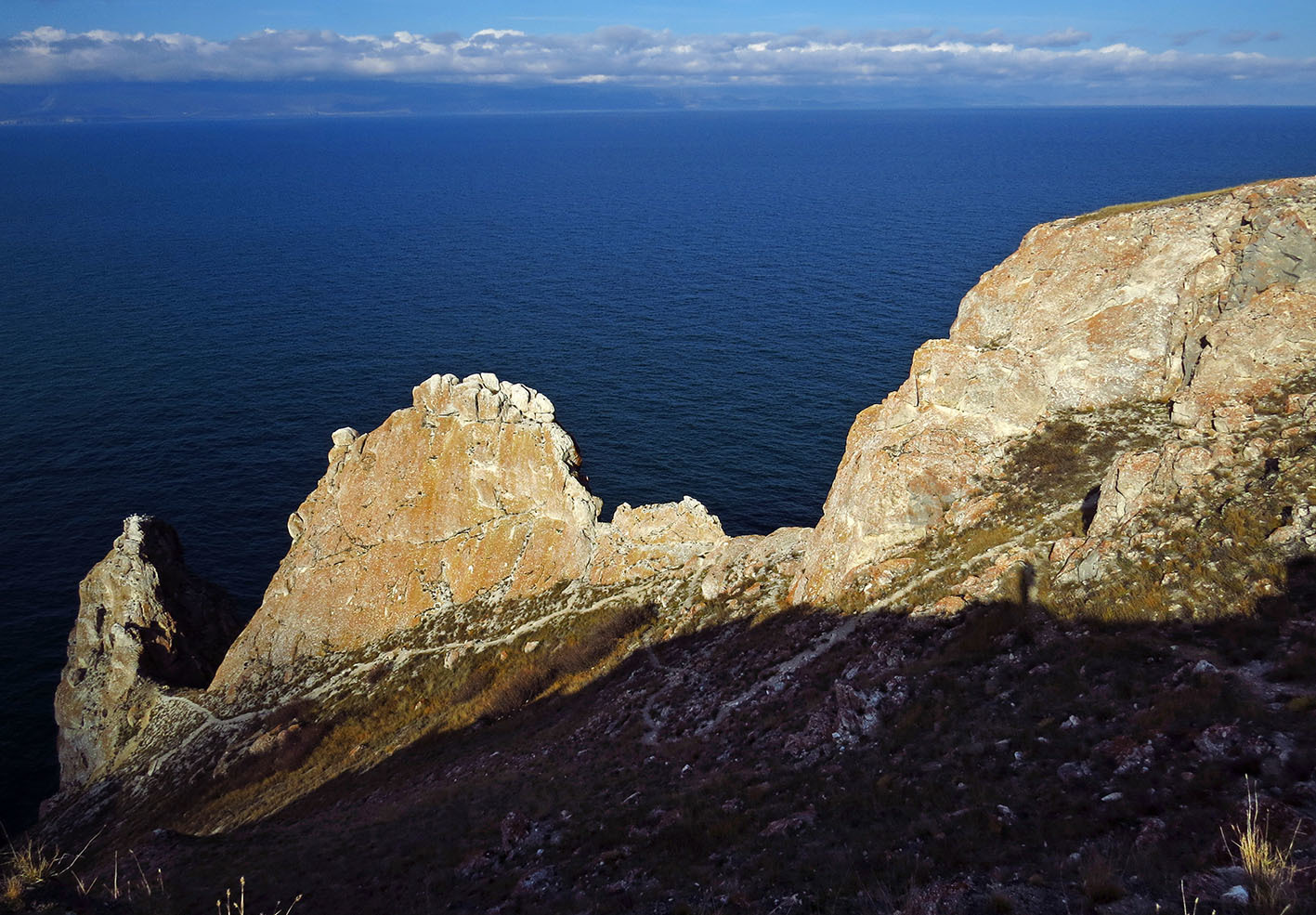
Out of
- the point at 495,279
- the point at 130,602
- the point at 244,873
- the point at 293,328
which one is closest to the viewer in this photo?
the point at 244,873

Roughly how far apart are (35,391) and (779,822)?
356 feet

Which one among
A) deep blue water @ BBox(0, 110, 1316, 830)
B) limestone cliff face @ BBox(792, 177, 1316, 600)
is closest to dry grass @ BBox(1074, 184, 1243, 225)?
limestone cliff face @ BBox(792, 177, 1316, 600)

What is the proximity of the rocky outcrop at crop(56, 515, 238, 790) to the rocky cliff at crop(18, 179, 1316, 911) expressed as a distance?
0.23 metres

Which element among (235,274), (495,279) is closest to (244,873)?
(495,279)

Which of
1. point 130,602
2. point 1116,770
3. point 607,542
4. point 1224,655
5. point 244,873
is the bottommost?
point 130,602

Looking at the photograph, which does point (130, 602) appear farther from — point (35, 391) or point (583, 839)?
point (35, 391)

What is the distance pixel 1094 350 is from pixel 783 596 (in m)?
16.3

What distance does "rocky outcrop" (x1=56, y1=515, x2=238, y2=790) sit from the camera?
1896 inches

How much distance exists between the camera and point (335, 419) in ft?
287

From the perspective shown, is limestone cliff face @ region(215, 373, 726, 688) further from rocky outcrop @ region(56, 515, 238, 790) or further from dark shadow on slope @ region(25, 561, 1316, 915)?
dark shadow on slope @ region(25, 561, 1316, 915)

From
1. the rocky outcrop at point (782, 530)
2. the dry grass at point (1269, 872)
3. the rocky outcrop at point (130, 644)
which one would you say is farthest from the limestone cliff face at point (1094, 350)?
the rocky outcrop at point (130, 644)

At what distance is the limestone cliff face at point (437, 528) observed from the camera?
45406 millimetres

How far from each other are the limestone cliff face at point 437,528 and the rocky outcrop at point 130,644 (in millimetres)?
6650

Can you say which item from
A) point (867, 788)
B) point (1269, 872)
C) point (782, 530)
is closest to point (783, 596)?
point (782, 530)
